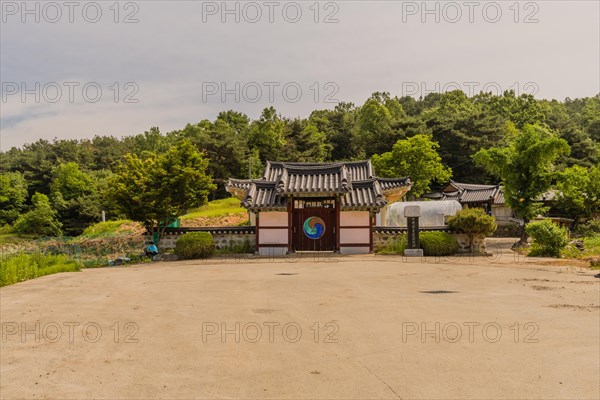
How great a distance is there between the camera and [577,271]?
15.2 meters

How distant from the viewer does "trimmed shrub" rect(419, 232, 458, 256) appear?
21766mm

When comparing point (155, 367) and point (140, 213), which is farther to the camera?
point (140, 213)

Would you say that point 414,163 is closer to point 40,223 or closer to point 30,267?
point 30,267

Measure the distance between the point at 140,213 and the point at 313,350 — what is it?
1761 centimetres

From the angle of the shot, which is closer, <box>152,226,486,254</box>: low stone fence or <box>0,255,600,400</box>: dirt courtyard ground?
<box>0,255,600,400</box>: dirt courtyard ground

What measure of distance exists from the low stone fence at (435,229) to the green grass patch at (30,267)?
13496 millimetres

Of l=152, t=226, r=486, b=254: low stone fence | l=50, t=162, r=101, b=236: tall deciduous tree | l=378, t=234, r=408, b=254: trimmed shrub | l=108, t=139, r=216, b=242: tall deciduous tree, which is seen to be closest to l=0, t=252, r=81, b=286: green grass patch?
l=108, t=139, r=216, b=242: tall deciduous tree

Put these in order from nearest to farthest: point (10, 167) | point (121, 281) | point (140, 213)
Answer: point (121, 281), point (140, 213), point (10, 167)

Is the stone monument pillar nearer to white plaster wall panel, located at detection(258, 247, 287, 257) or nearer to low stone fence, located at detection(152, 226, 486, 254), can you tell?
low stone fence, located at detection(152, 226, 486, 254)

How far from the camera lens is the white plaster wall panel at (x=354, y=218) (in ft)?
77.6

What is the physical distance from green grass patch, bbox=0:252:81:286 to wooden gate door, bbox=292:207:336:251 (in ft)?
32.9

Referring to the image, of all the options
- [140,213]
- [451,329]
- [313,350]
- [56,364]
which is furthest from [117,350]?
[140,213]

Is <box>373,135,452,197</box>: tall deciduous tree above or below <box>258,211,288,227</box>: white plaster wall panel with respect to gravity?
above

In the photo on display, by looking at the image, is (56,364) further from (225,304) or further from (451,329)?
(451,329)
